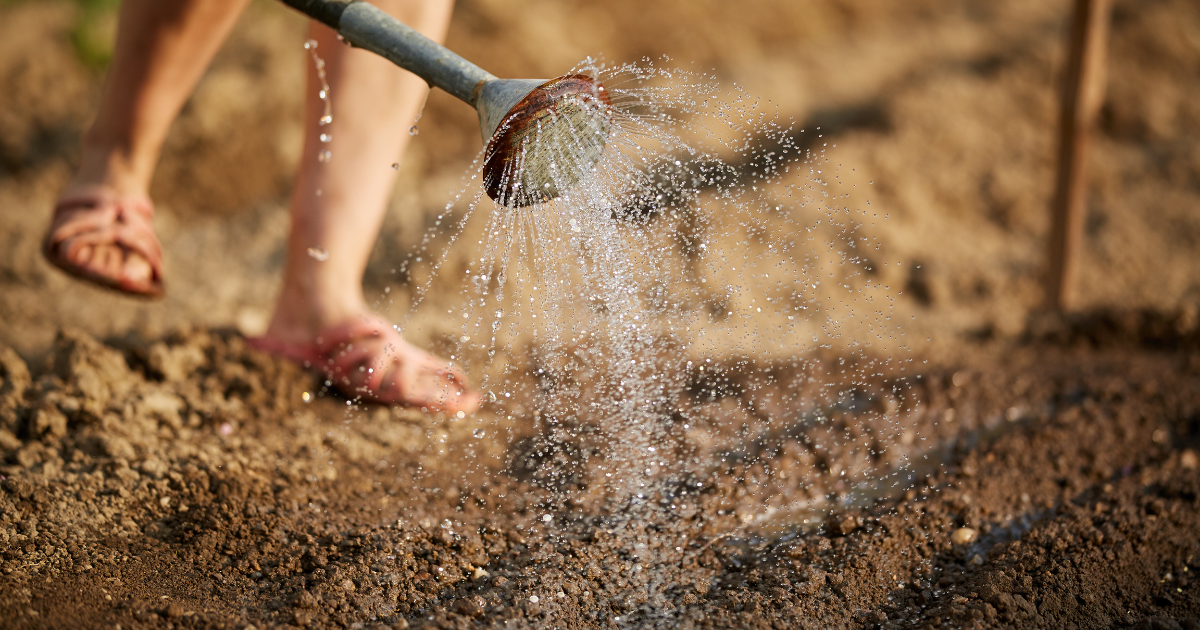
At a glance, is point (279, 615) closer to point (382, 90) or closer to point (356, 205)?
point (356, 205)

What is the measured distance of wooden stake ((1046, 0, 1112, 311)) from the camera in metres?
2.83

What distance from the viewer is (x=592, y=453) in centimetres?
190

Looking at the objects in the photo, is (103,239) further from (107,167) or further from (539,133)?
(539,133)

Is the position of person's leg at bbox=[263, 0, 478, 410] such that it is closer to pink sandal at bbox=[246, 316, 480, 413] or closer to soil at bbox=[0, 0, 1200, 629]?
pink sandal at bbox=[246, 316, 480, 413]

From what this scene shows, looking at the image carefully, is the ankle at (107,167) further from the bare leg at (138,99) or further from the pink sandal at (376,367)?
the pink sandal at (376,367)

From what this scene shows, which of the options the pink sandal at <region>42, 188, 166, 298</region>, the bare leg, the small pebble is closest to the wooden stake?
the small pebble

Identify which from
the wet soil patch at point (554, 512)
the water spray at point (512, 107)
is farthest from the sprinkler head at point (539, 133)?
the wet soil patch at point (554, 512)

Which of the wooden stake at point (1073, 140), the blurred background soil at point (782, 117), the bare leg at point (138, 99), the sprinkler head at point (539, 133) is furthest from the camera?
the blurred background soil at point (782, 117)

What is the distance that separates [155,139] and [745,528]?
153 cm

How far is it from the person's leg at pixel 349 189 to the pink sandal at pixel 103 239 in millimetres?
298

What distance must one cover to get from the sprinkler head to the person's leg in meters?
0.69

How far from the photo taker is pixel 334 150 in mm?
1996

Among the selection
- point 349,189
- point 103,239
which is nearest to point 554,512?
point 349,189

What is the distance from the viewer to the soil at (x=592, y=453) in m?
1.40
